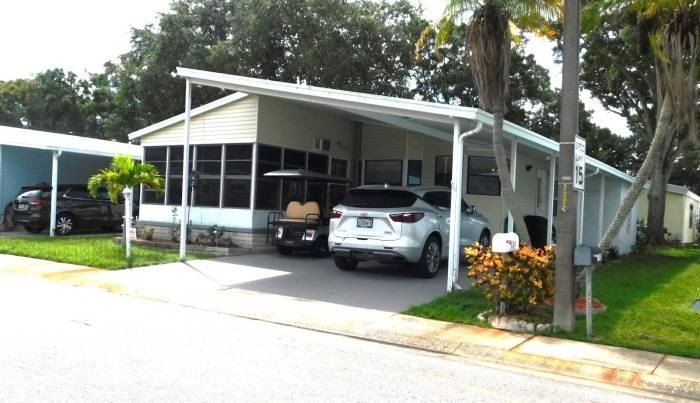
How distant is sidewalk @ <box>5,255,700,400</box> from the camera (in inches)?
245

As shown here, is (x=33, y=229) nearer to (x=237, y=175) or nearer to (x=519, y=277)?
(x=237, y=175)

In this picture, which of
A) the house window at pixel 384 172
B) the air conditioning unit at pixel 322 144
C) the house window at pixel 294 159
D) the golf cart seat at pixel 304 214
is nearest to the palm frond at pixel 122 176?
the golf cart seat at pixel 304 214

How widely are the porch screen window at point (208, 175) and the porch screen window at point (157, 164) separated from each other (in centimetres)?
147

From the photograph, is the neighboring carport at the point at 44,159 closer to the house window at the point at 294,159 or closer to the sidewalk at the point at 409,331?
the house window at the point at 294,159

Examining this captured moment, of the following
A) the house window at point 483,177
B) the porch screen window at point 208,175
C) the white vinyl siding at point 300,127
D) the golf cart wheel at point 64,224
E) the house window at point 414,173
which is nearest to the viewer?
the white vinyl siding at point 300,127

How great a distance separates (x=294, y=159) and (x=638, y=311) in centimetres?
963

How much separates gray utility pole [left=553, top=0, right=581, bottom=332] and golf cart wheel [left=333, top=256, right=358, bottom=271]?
5364 millimetres

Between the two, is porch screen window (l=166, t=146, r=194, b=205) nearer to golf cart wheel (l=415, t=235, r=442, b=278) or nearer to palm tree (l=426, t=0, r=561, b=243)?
golf cart wheel (l=415, t=235, r=442, b=278)

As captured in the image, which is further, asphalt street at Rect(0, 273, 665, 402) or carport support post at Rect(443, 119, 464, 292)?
carport support post at Rect(443, 119, 464, 292)

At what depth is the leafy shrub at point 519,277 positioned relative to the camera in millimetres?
7883

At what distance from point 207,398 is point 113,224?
1681cm

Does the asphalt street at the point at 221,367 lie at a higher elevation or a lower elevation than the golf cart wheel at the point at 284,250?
lower

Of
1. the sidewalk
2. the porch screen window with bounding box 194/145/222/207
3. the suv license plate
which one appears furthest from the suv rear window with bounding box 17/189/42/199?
the suv license plate

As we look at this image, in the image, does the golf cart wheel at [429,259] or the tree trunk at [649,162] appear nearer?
the tree trunk at [649,162]
